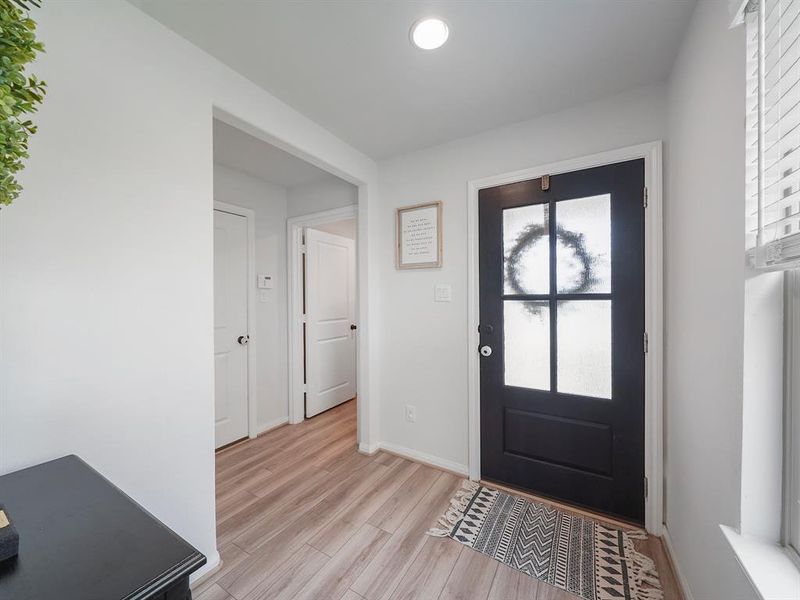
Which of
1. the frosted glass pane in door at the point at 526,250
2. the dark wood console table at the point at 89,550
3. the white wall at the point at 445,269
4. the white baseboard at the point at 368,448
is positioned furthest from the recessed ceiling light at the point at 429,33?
the white baseboard at the point at 368,448

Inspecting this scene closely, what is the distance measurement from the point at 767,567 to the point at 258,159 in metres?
3.19

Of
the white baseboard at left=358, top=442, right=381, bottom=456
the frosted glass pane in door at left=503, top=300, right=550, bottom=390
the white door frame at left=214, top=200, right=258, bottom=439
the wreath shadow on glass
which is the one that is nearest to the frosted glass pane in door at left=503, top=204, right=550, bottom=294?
the wreath shadow on glass

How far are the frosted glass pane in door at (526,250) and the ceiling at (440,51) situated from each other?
0.60m

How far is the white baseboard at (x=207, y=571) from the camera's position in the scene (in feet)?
4.56

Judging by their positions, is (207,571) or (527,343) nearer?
(207,571)

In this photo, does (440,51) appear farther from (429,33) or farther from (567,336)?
(567,336)

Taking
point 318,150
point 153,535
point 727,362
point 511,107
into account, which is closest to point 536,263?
point 511,107

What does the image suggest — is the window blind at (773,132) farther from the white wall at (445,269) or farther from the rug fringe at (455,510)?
the rug fringe at (455,510)

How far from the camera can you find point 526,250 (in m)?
2.00

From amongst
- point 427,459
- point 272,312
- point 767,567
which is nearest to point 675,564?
point 767,567

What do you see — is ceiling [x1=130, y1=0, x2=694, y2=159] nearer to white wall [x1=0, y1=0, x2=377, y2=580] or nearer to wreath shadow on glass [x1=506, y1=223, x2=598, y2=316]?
white wall [x1=0, y1=0, x2=377, y2=580]

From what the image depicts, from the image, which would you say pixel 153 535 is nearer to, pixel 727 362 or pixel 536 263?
pixel 727 362

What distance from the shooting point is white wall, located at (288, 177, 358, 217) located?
285cm

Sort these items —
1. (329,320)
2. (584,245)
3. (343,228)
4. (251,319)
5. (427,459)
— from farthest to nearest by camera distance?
1. (343,228)
2. (329,320)
3. (251,319)
4. (427,459)
5. (584,245)
